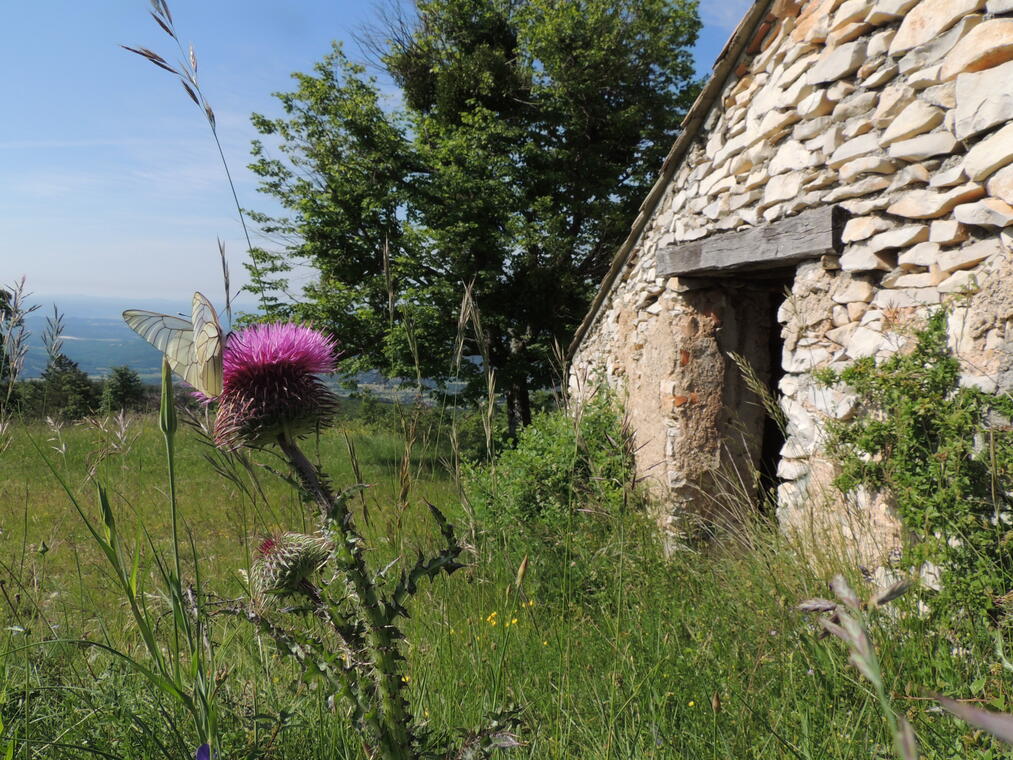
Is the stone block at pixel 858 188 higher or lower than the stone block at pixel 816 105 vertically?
lower

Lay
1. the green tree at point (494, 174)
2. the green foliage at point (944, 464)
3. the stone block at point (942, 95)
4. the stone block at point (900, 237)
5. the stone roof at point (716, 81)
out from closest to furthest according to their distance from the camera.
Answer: the green foliage at point (944, 464) → the stone block at point (942, 95) → the stone block at point (900, 237) → the stone roof at point (716, 81) → the green tree at point (494, 174)

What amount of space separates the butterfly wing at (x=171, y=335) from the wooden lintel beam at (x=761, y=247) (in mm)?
3400

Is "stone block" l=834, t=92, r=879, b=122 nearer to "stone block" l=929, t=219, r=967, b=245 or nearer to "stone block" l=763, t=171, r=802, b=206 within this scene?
"stone block" l=763, t=171, r=802, b=206

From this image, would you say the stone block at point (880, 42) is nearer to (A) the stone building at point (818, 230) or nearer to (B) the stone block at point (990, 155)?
(A) the stone building at point (818, 230)

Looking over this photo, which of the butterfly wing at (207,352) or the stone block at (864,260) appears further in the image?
the stone block at (864,260)

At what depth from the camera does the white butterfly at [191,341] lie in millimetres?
1904

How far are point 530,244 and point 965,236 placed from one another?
30.1ft

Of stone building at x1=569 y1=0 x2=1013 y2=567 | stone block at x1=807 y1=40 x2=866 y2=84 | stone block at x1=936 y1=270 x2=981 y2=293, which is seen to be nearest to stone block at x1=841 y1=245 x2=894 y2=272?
stone building at x1=569 y1=0 x2=1013 y2=567

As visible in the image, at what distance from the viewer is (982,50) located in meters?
2.76

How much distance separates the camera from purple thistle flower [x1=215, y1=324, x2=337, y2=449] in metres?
2.02

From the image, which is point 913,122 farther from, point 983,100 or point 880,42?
point 880,42

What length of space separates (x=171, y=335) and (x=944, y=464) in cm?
323

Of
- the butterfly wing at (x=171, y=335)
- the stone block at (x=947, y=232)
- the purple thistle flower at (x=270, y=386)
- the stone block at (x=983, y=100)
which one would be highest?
the stone block at (x=983, y=100)

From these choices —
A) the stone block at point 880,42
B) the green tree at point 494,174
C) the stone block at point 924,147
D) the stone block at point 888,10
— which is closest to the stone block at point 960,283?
the stone block at point 924,147
